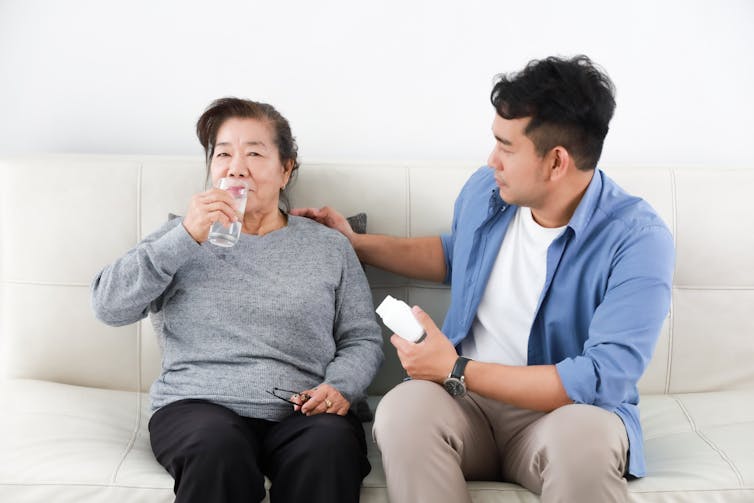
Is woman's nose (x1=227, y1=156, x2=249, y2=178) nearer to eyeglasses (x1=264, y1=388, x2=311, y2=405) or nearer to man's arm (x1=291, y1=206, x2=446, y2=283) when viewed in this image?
man's arm (x1=291, y1=206, x2=446, y2=283)

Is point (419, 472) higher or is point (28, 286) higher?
point (28, 286)

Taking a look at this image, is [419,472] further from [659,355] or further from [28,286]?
[28,286]

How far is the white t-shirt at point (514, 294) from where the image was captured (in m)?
1.86

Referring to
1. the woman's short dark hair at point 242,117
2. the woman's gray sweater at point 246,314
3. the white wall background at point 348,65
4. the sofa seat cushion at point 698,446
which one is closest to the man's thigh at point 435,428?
the woman's gray sweater at point 246,314

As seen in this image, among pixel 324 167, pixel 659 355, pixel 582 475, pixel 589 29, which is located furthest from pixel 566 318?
pixel 589 29

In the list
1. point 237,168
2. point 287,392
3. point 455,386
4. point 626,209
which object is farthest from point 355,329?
point 626,209

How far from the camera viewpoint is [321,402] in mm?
1795

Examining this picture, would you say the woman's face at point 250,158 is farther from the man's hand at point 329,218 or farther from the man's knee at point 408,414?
the man's knee at point 408,414

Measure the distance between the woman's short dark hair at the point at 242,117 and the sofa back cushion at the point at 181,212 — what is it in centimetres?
16

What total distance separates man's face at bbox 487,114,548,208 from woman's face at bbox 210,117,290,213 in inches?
21.0

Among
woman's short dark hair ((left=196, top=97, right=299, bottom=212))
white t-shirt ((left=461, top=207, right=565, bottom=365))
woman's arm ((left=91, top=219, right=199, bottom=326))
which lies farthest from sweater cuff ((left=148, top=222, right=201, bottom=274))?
white t-shirt ((left=461, top=207, right=565, bottom=365))

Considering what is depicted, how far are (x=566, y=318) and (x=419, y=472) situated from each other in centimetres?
49

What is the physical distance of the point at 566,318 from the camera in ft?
5.91

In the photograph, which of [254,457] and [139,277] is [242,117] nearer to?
[139,277]
